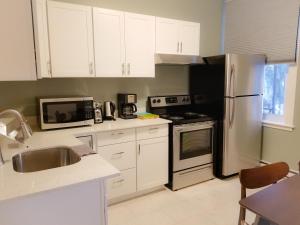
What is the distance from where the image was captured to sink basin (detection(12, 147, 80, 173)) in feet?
5.66

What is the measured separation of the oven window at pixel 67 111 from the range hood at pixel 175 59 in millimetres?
986

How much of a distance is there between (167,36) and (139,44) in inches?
17.2

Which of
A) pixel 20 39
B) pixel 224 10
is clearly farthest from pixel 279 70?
pixel 20 39

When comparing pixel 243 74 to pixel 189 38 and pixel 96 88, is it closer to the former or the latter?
pixel 189 38

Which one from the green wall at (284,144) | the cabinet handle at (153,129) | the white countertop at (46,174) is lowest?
the green wall at (284,144)

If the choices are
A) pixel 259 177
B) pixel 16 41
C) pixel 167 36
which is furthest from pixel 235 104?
pixel 16 41

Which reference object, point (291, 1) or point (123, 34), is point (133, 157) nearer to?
point (123, 34)

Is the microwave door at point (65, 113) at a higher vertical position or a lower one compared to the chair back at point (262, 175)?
higher

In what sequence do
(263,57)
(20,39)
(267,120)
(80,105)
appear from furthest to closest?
(267,120), (263,57), (80,105), (20,39)

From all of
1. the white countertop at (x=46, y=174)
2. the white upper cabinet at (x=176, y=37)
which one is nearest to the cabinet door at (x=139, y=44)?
the white upper cabinet at (x=176, y=37)

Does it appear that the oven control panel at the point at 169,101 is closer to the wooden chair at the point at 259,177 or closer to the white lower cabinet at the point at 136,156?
the white lower cabinet at the point at 136,156

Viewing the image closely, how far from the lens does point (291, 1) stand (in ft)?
9.64

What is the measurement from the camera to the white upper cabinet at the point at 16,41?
117cm

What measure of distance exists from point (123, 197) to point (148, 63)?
1.61 meters
